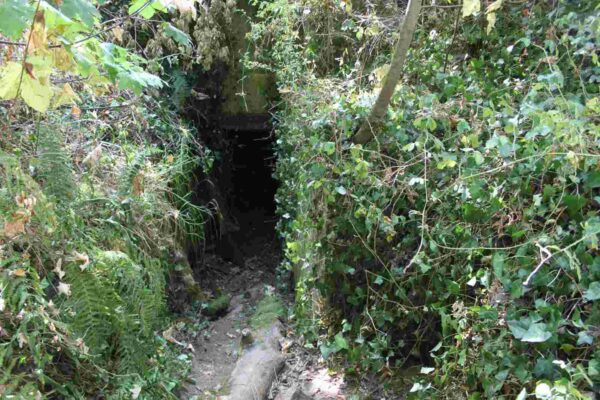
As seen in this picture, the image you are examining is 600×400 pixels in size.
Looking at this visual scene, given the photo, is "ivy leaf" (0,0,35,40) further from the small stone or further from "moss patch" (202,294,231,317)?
"moss patch" (202,294,231,317)

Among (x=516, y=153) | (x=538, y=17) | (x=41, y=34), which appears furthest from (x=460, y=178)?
(x=41, y=34)

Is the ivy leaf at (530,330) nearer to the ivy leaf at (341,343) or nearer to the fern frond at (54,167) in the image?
the ivy leaf at (341,343)

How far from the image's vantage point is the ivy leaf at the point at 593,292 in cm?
224

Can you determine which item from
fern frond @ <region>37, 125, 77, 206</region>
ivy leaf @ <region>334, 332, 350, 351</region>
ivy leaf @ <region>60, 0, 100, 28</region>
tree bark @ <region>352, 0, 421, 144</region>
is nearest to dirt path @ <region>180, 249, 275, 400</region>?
ivy leaf @ <region>334, 332, 350, 351</region>

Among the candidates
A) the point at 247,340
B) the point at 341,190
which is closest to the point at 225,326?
the point at 247,340

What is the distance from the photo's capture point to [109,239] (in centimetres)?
397

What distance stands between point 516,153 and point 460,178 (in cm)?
34

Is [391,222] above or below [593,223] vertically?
below

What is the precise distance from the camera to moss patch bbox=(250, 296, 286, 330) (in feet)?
17.6

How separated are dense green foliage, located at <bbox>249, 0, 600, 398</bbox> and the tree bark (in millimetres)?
83

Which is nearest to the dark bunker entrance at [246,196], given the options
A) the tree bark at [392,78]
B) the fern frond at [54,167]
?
the tree bark at [392,78]

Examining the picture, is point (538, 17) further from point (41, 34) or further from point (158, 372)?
point (158, 372)

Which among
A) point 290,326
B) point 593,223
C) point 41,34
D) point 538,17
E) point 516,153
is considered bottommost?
point 290,326

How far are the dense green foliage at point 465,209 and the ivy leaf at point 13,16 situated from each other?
7.25 ft
